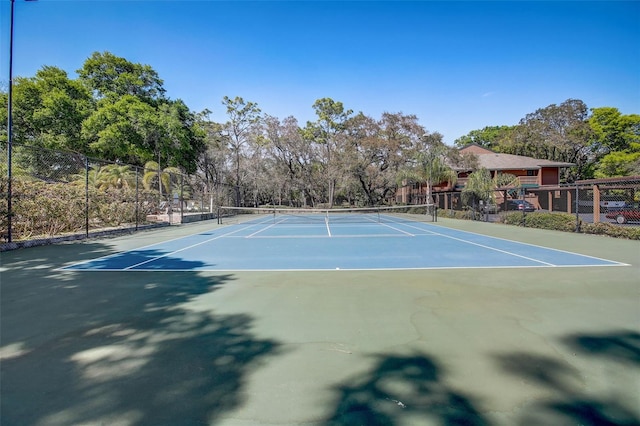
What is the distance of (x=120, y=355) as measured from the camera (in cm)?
309

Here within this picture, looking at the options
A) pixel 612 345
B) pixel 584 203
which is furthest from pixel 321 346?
pixel 584 203

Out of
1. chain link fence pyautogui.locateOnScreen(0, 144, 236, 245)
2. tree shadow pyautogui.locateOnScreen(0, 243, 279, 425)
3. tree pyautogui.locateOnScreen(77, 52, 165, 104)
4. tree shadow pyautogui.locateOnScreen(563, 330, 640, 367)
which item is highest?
tree pyautogui.locateOnScreen(77, 52, 165, 104)

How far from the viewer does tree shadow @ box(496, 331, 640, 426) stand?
217 cm

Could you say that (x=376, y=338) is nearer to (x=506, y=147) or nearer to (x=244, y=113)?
(x=244, y=113)

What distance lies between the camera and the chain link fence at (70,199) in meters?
10.7

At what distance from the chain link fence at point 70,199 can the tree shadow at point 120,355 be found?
705cm

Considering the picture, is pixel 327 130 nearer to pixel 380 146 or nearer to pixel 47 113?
pixel 380 146

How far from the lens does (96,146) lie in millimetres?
27906

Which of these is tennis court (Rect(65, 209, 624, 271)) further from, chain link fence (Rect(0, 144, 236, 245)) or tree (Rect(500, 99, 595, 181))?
tree (Rect(500, 99, 595, 181))

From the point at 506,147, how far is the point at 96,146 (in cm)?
5187

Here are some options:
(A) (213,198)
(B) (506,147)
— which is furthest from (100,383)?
(B) (506,147)

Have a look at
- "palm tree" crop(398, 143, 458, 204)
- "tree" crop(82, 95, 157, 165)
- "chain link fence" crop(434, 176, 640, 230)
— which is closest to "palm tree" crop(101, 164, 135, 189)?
"tree" crop(82, 95, 157, 165)

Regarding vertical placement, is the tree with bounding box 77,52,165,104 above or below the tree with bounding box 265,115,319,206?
above

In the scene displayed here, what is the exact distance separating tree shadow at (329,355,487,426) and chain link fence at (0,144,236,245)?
11.9 m
